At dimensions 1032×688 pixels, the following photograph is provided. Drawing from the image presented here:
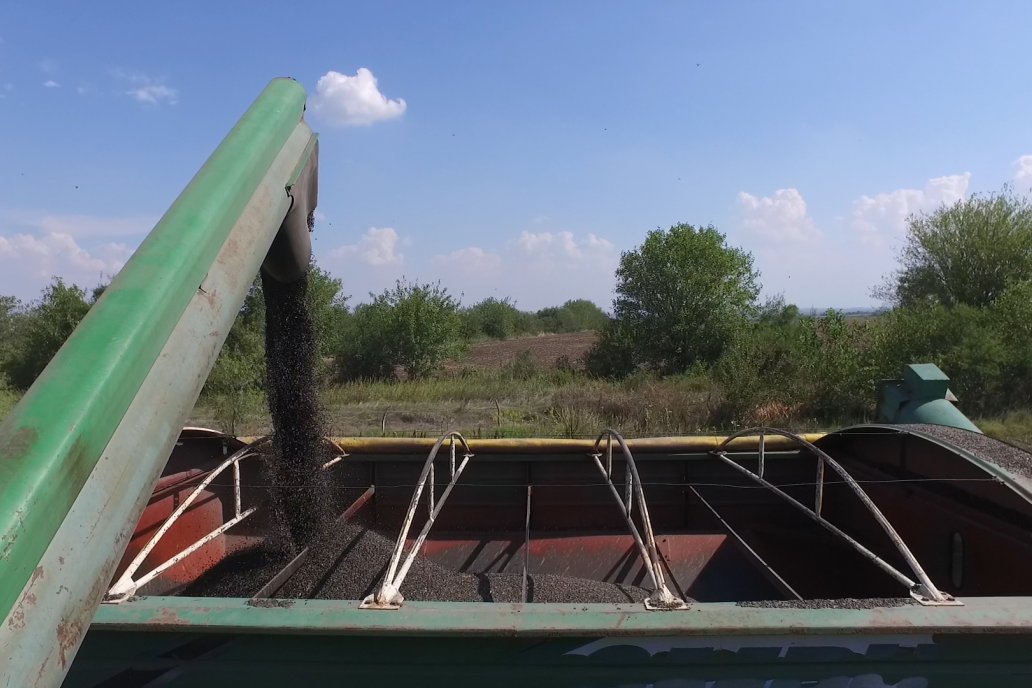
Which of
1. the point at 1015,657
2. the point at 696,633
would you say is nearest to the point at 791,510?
the point at 1015,657

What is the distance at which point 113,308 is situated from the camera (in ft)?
5.60

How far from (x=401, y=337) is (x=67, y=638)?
20.0 metres

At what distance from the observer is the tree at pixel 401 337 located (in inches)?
832

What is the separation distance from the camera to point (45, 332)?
1997 cm

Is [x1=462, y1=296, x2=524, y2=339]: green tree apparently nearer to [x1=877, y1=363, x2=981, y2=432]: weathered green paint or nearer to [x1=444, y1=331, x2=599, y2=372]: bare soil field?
[x1=444, y1=331, x2=599, y2=372]: bare soil field

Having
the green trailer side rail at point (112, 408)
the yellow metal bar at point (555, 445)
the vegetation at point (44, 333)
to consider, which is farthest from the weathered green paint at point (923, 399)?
the vegetation at point (44, 333)

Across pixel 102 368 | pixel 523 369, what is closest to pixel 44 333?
pixel 523 369

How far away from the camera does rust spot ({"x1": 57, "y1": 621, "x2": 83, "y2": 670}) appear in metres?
1.38

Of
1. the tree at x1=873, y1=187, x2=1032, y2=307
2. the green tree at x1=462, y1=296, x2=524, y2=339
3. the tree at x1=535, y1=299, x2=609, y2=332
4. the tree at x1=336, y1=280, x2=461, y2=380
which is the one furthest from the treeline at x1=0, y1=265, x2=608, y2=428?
the tree at x1=535, y1=299, x2=609, y2=332

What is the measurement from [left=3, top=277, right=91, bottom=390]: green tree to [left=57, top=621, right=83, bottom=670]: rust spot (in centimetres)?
2129

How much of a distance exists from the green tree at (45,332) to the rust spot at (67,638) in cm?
2129

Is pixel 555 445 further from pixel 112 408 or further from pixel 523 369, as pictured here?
pixel 523 369

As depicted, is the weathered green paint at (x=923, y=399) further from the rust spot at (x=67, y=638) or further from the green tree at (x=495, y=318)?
the green tree at (x=495, y=318)

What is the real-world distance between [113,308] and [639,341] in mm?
18635
